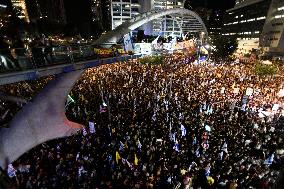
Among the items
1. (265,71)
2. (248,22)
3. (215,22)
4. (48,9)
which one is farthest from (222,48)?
(215,22)

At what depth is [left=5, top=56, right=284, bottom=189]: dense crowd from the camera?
39.0ft

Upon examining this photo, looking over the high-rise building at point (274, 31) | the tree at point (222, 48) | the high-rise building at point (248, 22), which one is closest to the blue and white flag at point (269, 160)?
the tree at point (222, 48)

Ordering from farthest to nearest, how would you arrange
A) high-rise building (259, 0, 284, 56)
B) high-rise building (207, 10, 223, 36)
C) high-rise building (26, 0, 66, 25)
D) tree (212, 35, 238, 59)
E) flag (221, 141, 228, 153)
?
high-rise building (207, 10, 223, 36) < high-rise building (26, 0, 66, 25) < high-rise building (259, 0, 284, 56) < tree (212, 35, 238, 59) < flag (221, 141, 228, 153)

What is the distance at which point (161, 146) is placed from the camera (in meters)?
14.1

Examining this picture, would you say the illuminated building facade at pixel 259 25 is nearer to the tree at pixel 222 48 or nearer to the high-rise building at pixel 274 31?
the high-rise building at pixel 274 31

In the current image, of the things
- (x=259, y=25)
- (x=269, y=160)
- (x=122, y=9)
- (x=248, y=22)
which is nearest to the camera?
(x=269, y=160)

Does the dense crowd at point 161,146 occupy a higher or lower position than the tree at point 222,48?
lower

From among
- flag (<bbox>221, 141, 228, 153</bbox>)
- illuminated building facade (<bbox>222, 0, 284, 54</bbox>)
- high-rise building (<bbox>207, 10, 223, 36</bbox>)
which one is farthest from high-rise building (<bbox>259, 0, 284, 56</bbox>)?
high-rise building (<bbox>207, 10, 223, 36</bbox>)

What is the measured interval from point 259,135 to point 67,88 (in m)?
11.1

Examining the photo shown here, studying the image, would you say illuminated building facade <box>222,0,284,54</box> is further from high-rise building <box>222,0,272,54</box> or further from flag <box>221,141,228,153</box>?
flag <box>221,141,228,153</box>

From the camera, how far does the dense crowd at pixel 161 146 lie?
468 inches

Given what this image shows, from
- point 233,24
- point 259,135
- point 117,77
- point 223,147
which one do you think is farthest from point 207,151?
point 233,24

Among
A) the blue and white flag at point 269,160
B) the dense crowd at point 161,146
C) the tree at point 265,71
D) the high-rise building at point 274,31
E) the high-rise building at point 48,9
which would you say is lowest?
the blue and white flag at point 269,160

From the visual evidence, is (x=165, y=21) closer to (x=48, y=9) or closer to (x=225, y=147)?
(x=48, y=9)
